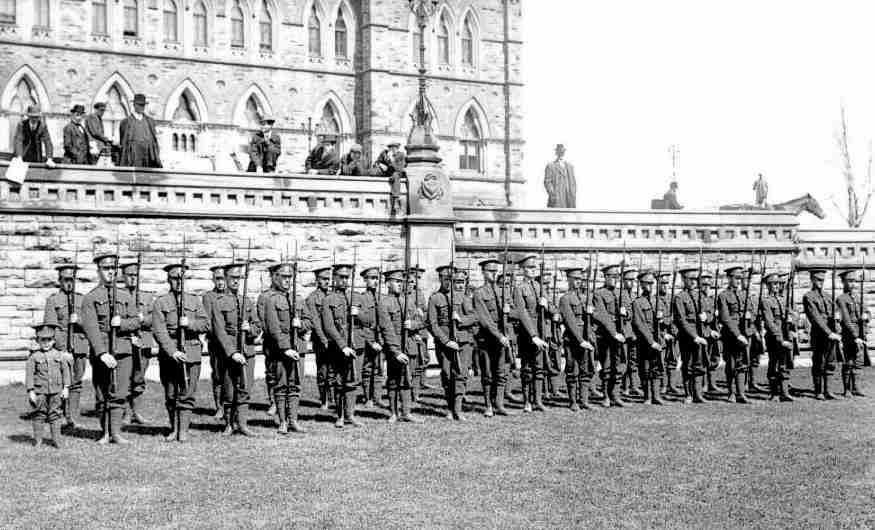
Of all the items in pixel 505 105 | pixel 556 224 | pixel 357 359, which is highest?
pixel 505 105

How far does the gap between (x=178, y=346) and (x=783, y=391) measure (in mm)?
9605

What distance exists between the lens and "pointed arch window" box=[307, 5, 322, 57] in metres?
35.0

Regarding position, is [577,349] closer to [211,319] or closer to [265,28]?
[211,319]

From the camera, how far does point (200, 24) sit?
33.4m

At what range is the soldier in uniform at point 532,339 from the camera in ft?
50.3

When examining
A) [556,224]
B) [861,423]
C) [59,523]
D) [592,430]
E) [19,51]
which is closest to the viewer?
[59,523]

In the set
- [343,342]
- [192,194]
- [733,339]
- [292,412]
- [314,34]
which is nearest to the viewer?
[292,412]

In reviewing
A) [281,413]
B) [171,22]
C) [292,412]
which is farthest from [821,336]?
[171,22]

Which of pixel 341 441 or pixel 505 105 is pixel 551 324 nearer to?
pixel 341 441

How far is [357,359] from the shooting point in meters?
14.3

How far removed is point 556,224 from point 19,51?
56.4 ft

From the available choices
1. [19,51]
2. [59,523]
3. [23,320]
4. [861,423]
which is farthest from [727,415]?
[19,51]

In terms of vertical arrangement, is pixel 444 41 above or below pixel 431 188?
above

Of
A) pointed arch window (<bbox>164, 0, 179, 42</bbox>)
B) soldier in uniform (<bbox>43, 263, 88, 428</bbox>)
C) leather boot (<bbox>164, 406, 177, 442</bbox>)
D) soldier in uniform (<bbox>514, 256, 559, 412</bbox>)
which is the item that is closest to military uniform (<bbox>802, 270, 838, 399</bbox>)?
soldier in uniform (<bbox>514, 256, 559, 412</bbox>)
